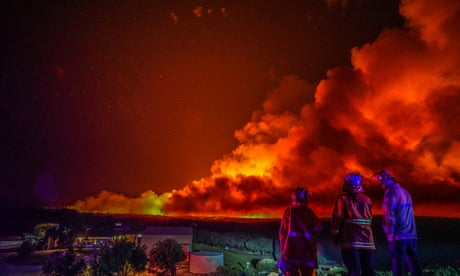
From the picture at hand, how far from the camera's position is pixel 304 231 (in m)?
6.01

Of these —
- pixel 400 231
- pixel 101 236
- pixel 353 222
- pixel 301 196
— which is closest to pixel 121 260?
pixel 301 196

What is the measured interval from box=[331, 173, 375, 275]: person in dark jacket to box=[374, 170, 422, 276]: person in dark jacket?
77cm

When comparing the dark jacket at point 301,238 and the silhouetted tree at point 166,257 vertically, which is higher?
the dark jacket at point 301,238

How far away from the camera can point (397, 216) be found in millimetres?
6684

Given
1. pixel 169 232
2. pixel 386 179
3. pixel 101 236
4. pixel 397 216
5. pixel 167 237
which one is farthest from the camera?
pixel 101 236

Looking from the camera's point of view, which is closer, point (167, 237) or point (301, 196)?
point (301, 196)

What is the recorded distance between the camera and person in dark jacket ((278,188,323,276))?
598 centimetres

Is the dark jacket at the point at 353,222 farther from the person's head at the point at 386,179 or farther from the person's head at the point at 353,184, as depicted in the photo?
the person's head at the point at 386,179

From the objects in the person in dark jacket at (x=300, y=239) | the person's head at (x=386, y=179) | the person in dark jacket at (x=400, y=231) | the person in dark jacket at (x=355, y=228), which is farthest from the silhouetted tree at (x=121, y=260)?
the person's head at (x=386, y=179)

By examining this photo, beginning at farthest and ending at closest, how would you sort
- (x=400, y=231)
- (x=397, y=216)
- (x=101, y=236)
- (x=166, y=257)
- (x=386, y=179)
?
(x=101, y=236), (x=166, y=257), (x=386, y=179), (x=397, y=216), (x=400, y=231)

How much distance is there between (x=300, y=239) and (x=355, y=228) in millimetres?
1022

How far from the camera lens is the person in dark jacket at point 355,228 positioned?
600 centimetres

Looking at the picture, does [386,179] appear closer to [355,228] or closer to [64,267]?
[355,228]

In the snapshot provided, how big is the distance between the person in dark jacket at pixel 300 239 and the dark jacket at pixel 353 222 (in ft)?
1.53
